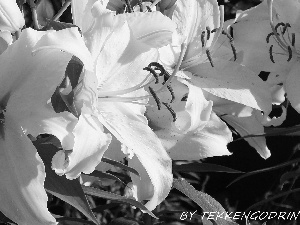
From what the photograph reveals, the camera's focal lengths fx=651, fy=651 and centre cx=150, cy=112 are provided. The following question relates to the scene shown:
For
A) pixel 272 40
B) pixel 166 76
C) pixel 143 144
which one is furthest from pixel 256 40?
pixel 143 144

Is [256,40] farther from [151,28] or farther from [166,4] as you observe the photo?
[151,28]

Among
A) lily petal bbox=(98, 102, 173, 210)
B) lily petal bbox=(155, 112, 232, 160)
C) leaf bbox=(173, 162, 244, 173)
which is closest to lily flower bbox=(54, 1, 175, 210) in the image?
lily petal bbox=(98, 102, 173, 210)

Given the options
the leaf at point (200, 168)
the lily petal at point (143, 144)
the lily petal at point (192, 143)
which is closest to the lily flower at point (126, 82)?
the lily petal at point (143, 144)

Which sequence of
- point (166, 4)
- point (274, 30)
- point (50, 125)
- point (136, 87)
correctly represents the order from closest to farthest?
point (50, 125) → point (136, 87) → point (166, 4) → point (274, 30)

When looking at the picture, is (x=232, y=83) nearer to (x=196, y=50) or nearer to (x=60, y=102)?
(x=196, y=50)

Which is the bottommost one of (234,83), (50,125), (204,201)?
(204,201)

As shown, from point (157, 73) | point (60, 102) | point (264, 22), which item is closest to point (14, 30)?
point (60, 102)
